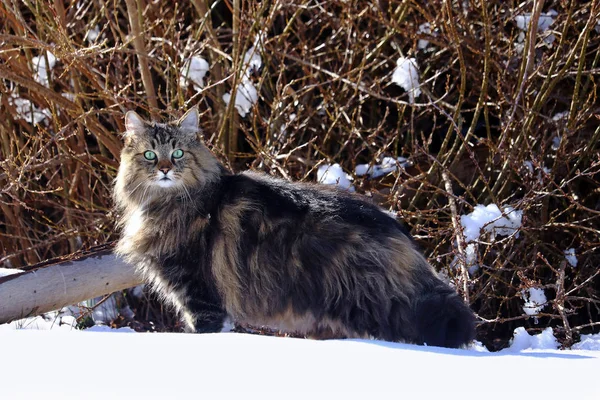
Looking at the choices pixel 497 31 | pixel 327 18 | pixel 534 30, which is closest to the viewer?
pixel 534 30

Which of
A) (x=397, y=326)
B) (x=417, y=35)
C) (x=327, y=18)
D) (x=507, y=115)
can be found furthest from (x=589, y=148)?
(x=397, y=326)

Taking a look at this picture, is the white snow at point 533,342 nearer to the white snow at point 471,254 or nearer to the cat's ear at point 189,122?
the white snow at point 471,254

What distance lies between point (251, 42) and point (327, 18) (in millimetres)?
649

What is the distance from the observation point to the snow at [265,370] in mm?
2197

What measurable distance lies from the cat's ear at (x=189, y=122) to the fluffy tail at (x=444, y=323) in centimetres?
153

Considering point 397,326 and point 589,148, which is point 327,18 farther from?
point 397,326

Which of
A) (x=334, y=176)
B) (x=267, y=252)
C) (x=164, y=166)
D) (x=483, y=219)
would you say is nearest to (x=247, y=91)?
(x=334, y=176)

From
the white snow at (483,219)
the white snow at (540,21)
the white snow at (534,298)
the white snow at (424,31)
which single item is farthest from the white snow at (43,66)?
the white snow at (534,298)

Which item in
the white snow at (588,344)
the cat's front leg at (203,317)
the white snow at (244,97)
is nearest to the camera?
the cat's front leg at (203,317)

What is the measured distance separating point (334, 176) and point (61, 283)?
6.61ft

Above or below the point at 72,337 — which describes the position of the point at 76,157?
above

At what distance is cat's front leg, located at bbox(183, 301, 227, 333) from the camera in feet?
12.0

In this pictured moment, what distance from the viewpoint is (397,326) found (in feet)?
11.4

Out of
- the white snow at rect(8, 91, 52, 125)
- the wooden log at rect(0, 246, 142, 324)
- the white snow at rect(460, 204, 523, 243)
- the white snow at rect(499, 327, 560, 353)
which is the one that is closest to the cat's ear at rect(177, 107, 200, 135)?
the wooden log at rect(0, 246, 142, 324)
